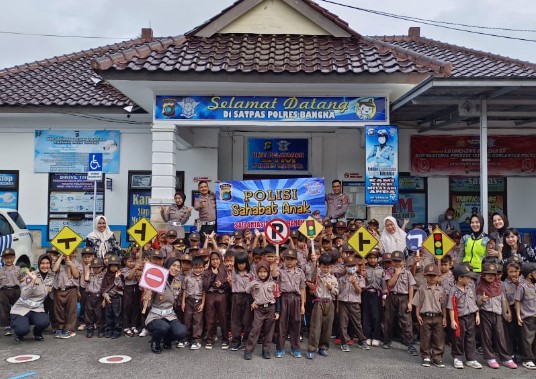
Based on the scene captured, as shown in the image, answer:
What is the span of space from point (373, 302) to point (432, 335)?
987mm

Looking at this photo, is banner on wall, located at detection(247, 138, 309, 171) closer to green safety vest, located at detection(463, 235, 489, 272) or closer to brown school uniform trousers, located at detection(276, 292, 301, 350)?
green safety vest, located at detection(463, 235, 489, 272)

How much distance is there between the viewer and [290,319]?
661cm

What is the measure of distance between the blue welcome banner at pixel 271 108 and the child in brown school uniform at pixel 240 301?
3.77 meters

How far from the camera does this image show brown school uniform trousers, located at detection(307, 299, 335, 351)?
647 centimetres

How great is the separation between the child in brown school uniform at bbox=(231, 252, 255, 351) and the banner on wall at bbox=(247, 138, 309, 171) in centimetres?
623

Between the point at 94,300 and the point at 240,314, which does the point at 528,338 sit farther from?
the point at 94,300

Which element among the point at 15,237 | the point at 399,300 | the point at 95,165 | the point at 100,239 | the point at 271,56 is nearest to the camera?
the point at 399,300

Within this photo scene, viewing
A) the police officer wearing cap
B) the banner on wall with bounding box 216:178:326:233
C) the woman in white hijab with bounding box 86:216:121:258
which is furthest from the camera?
the police officer wearing cap

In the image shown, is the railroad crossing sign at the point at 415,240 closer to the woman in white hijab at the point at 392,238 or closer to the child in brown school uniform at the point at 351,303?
the woman in white hijab at the point at 392,238

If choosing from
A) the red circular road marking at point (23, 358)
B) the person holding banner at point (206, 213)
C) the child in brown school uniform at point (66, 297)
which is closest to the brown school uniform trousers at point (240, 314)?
the child in brown school uniform at point (66, 297)

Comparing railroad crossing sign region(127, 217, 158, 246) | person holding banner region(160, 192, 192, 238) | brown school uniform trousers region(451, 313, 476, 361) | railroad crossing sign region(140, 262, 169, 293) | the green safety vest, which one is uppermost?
person holding banner region(160, 192, 192, 238)

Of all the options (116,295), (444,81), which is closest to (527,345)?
(444,81)

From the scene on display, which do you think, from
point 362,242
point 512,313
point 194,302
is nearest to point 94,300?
point 194,302

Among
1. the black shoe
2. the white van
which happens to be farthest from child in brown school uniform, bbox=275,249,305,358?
the white van
